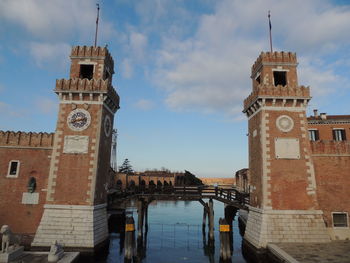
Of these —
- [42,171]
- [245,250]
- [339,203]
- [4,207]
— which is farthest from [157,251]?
[339,203]

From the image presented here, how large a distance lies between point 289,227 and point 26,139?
75.8 ft

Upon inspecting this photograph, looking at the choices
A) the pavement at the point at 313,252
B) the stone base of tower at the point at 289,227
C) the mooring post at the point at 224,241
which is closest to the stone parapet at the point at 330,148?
the stone base of tower at the point at 289,227

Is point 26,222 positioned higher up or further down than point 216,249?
higher up

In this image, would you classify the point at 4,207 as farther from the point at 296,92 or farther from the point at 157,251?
the point at 296,92

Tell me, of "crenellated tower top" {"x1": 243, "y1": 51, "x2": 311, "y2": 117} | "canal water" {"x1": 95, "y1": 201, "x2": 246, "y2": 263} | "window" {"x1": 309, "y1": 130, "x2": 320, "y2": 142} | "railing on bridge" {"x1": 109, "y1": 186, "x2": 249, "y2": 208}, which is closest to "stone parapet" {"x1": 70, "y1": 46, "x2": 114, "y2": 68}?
"railing on bridge" {"x1": 109, "y1": 186, "x2": 249, "y2": 208}

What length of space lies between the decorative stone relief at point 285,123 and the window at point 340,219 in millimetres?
7846

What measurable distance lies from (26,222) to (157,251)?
36.5 feet

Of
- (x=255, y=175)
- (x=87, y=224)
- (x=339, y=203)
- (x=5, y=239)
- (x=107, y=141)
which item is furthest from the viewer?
(x=107, y=141)

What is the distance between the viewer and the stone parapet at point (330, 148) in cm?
2161

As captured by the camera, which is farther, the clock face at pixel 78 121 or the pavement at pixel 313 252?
the clock face at pixel 78 121

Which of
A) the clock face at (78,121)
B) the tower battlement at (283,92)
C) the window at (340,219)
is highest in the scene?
the tower battlement at (283,92)

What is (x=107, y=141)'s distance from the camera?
23.8 metres

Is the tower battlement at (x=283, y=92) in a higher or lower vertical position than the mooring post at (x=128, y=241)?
higher

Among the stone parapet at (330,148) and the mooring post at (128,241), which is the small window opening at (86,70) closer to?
the mooring post at (128,241)
